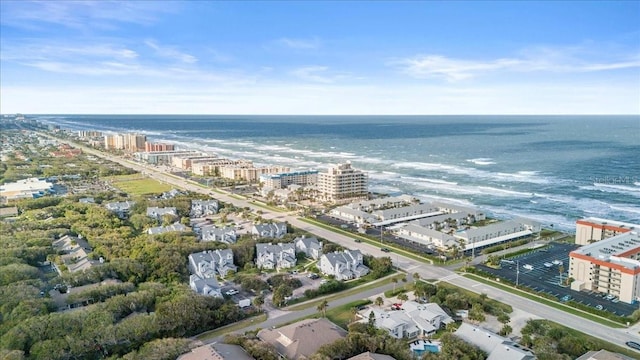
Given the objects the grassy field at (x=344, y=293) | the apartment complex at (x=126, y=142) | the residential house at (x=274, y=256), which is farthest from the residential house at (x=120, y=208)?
the apartment complex at (x=126, y=142)

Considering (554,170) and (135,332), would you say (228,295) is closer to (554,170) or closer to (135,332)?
(135,332)

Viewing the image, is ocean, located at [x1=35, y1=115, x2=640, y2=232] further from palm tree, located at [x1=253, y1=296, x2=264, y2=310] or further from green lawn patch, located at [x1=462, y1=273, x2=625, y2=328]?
palm tree, located at [x1=253, y1=296, x2=264, y2=310]

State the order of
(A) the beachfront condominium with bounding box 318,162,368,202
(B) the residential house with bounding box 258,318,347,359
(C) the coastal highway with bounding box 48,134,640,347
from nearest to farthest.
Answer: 1. (B) the residential house with bounding box 258,318,347,359
2. (C) the coastal highway with bounding box 48,134,640,347
3. (A) the beachfront condominium with bounding box 318,162,368,202

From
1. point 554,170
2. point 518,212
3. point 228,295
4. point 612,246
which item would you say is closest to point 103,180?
point 228,295

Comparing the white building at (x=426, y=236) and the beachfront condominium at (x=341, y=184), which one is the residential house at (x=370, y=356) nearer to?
the white building at (x=426, y=236)

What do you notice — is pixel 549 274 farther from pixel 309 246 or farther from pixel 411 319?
pixel 309 246

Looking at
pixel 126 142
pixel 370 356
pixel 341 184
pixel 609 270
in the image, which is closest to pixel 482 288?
pixel 609 270

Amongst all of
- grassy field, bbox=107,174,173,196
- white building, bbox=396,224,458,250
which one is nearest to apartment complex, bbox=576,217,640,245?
white building, bbox=396,224,458,250
